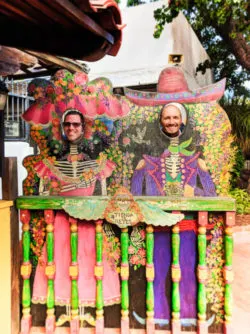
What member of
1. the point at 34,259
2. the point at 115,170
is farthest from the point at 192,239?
the point at 34,259

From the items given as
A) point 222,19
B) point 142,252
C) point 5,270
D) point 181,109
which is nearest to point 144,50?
point 222,19

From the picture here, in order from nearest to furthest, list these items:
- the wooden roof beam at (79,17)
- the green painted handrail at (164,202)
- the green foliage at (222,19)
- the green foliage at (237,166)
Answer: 1. the wooden roof beam at (79,17)
2. the green painted handrail at (164,202)
3. the green foliage at (222,19)
4. the green foliage at (237,166)

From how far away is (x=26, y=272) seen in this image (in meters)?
2.19

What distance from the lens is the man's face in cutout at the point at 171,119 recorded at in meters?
2.08

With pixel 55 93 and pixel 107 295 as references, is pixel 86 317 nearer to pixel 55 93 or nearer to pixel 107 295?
pixel 107 295

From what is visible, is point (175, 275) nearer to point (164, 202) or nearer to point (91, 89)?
point (164, 202)

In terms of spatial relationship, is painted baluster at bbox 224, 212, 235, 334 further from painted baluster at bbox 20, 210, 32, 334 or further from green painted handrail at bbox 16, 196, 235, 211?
painted baluster at bbox 20, 210, 32, 334

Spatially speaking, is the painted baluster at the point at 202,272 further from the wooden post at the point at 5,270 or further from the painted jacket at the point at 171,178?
the wooden post at the point at 5,270

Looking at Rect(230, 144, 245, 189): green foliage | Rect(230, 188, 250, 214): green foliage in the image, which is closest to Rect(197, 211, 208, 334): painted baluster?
Rect(230, 188, 250, 214): green foliage

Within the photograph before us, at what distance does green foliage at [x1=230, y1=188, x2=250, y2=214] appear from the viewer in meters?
5.58

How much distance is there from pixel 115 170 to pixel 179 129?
1.84 feet

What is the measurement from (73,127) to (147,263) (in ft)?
3.74

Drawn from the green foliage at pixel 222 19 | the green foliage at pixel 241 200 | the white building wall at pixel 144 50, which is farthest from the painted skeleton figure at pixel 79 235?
the green foliage at pixel 241 200

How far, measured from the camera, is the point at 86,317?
7.16 ft
